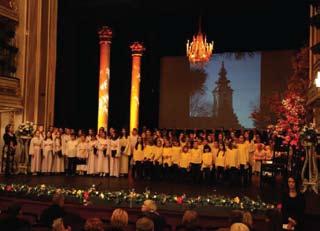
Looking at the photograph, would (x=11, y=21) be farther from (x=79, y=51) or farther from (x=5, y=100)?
(x=79, y=51)

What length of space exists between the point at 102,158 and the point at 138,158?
143 cm

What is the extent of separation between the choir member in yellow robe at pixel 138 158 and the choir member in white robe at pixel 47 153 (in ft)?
9.24

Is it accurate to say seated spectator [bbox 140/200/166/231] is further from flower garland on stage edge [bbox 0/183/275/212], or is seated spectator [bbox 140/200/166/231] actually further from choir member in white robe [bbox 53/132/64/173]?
choir member in white robe [bbox 53/132/64/173]

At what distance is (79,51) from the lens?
882 inches

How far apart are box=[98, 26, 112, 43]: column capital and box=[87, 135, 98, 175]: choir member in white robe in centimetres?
565

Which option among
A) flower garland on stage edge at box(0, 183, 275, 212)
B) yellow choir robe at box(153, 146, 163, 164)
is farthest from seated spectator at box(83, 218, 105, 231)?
yellow choir robe at box(153, 146, 163, 164)

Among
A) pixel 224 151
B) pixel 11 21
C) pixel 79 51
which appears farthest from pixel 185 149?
pixel 79 51

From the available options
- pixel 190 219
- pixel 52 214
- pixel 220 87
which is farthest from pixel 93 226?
pixel 220 87

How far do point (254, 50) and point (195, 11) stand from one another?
3.02 metres

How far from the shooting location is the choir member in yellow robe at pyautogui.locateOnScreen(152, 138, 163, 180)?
15.4m

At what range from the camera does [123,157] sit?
16.6 metres

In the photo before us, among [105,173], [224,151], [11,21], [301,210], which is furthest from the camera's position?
[11,21]

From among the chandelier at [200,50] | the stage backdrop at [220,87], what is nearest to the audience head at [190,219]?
the chandelier at [200,50]

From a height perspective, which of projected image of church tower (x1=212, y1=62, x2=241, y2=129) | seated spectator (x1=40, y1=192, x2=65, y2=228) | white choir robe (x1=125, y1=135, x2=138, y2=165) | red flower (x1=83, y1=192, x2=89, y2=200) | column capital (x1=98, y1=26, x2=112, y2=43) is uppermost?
column capital (x1=98, y1=26, x2=112, y2=43)
